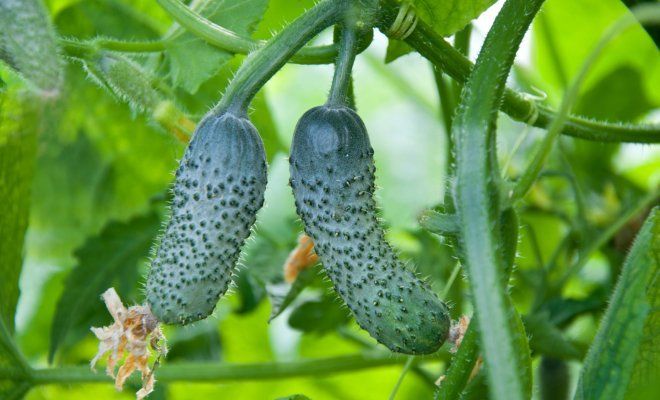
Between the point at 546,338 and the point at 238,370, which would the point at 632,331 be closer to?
the point at 546,338

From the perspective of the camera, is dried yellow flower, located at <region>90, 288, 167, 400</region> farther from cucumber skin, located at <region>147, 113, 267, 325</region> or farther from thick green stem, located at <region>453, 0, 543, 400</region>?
thick green stem, located at <region>453, 0, 543, 400</region>

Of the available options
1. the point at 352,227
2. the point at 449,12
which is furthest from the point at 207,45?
the point at 352,227

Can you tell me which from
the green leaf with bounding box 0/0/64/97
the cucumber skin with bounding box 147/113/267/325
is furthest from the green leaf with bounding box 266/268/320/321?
the green leaf with bounding box 0/0/64/97

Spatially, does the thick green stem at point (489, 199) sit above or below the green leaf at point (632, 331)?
above

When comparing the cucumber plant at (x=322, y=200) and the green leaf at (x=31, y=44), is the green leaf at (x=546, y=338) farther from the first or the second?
the green leaf at (x=31, y=44)

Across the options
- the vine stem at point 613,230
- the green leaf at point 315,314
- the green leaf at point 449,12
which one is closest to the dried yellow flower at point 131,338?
the green leaf at point 449,12

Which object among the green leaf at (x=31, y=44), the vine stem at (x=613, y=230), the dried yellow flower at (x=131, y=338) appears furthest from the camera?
the vine stem at (x=613, y=230)

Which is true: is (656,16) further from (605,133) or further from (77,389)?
(77,389)
